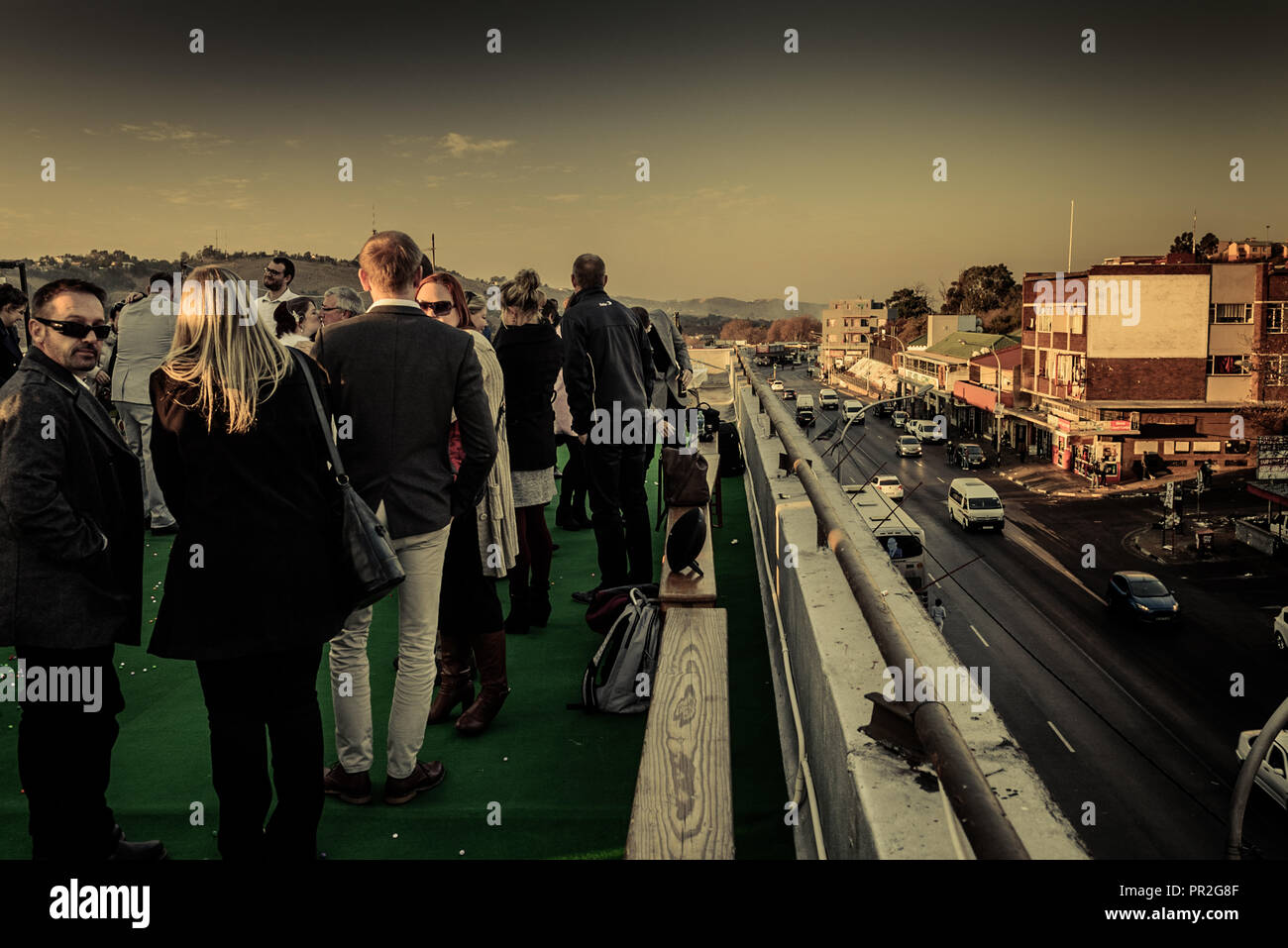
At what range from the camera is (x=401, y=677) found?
341 cm

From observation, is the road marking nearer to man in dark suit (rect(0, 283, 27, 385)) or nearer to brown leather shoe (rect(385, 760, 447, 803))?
brown leather shoe (rect(385, 760, 447, 803))

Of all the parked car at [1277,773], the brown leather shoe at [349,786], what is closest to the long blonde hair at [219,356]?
A: the brown leather shoe at [349,786]

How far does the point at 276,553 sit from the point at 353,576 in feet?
0.75

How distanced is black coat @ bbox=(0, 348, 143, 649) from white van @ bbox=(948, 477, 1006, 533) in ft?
180

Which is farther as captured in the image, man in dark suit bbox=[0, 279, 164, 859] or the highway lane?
the highway lane

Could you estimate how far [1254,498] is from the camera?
60250 mm

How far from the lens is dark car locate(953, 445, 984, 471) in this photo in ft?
250

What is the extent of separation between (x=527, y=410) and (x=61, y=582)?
250 cm

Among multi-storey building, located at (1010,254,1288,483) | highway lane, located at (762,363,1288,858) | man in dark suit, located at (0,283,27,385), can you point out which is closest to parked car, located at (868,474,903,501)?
highway lane, located at (762,363,1288,858)

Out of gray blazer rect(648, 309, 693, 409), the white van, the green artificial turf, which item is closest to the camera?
the green artificial turf

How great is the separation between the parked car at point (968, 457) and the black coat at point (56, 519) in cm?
7840
